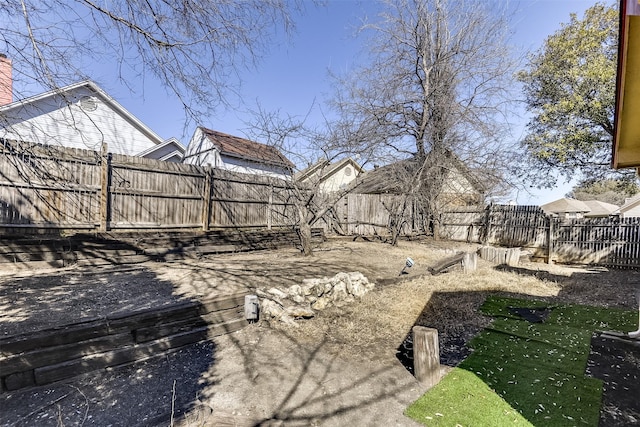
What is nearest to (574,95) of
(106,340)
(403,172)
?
(403,172)

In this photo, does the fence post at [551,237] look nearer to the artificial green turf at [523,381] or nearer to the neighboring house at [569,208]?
the artificial green turf at [523,381]

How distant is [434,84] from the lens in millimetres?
13625

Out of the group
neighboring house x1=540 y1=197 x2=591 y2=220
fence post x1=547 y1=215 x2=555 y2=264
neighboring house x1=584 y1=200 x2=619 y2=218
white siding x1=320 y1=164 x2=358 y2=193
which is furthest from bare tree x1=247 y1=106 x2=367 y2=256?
neighboring house x1=584 y1=200 x2=619 y2=218

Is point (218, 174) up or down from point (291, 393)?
up

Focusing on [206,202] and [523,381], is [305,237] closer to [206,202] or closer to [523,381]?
[206,202]

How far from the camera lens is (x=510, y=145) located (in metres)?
13.3

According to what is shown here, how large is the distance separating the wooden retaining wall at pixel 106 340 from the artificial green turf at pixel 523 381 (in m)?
2.40

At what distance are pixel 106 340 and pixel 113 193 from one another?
4602mm

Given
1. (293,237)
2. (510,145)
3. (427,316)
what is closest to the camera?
(427,316)

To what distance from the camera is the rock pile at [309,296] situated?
160 inches

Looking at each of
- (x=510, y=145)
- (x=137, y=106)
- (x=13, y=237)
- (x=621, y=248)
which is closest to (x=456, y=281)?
(x=137, y=106)

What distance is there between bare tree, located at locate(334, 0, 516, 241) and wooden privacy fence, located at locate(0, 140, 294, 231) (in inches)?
260

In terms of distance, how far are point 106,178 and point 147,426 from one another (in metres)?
5.68

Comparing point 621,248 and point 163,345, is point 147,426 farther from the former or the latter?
point 621,248
